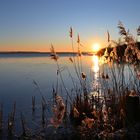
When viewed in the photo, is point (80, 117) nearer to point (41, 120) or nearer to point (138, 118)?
point (41, 120)

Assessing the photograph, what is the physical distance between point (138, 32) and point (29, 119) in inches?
160

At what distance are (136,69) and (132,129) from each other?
7.61 feet

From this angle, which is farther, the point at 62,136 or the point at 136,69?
the point at 136,69

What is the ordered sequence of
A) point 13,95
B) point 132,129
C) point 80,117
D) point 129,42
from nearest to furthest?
point 132,129
point 129,42
point 80,117
point 13,95

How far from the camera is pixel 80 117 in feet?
29.4

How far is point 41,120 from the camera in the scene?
383 inches

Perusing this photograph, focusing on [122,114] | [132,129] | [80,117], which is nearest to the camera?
[132,129]

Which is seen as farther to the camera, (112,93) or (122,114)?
(112,93)

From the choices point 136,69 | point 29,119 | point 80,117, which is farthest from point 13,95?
point 136,69

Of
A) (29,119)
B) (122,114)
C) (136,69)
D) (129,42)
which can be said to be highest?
(129,42)

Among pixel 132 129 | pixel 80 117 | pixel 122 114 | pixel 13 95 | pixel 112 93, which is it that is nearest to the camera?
pixel 132 129

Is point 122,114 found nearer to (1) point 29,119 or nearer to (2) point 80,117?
(2) point 80,117

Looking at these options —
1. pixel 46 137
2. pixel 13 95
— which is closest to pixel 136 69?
pixel 46 137

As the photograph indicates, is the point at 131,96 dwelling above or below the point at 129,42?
below
